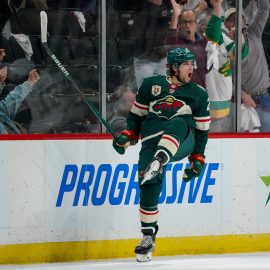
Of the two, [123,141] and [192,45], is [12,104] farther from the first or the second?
[192,45]

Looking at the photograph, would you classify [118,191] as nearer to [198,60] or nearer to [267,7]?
[198,60]

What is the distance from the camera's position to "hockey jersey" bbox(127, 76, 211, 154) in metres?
6.85

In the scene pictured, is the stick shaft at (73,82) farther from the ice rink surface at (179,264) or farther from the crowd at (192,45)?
the ice rink surface at (179,264)

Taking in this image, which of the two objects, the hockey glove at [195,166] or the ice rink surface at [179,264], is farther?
the hockey glove at [195,166]

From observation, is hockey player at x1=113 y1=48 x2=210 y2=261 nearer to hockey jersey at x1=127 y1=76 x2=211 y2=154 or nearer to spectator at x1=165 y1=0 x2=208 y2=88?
hockey jersey at x1=127 y1=76 x2=211 y2=154

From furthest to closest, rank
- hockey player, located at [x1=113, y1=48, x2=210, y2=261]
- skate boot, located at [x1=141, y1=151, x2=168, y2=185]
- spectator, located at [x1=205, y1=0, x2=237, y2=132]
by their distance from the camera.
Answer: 1. spectator, located at [x1=205, y1=0, x2=237, y2=132]
2. hockey player, located at [x1=113, y1=48, x2=210, y2=261]
3. skate boot, located at [x1=141, y1=151, x2=168, y2=185]

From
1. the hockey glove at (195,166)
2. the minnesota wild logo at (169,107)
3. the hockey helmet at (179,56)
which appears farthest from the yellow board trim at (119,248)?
the hockey helmet at (179,56)

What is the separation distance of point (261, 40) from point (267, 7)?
0.24m

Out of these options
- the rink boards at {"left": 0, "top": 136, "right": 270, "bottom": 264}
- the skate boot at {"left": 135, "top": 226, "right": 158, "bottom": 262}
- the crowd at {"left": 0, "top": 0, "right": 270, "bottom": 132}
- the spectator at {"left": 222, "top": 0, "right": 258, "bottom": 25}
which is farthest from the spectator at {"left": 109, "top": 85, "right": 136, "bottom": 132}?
the spectator at {"left": 222, "top": 0, "right": 258, "bottom": 25}

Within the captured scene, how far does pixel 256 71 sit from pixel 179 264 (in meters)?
1.67

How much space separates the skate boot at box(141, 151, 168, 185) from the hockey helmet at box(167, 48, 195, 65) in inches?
24.5

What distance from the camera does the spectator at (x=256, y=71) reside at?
7.84 m

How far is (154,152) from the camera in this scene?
689 cm

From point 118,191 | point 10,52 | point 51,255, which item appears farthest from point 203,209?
point 10,52
